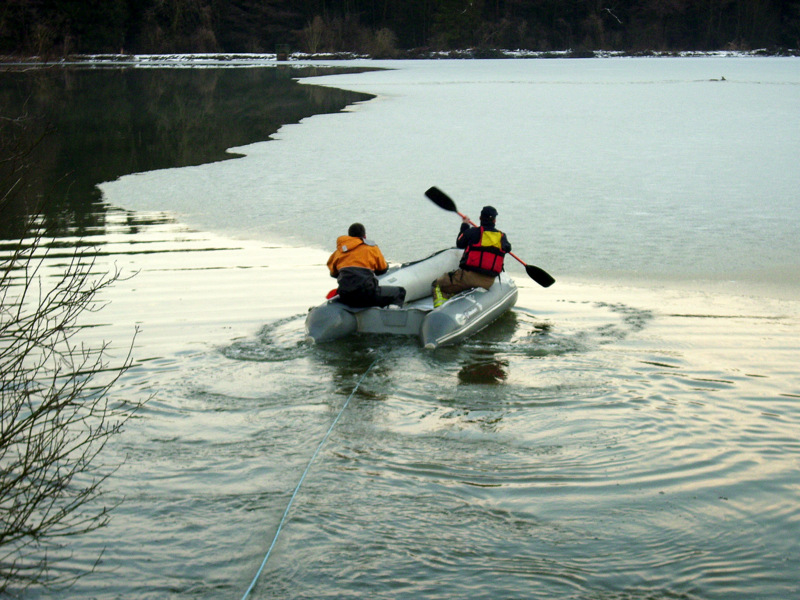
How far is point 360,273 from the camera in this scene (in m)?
6.98

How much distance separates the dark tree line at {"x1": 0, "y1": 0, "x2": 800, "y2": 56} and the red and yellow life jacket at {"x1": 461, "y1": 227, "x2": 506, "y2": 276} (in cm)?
5201

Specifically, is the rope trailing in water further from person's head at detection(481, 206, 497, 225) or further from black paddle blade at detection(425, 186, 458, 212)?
black paddle blade at detection(425, 186, 458, 212)

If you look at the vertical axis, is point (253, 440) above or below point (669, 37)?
below

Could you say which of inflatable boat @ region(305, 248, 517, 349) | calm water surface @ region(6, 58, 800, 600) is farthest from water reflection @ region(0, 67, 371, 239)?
inflatable boat @ region(305, 248, 517, 349)

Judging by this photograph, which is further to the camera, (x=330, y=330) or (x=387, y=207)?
(x=387, y=207)

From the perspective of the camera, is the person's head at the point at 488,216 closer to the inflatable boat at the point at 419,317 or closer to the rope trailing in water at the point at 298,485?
the inflatable boat at the point at 419,317

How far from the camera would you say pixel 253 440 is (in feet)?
16.4

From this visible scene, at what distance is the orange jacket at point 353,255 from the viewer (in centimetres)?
709

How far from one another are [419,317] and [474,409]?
1.62m

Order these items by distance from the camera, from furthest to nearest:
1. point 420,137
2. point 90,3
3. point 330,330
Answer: point 90,3 → point 420,137 → point 330,330

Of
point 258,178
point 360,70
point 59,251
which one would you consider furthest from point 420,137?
point 360,70

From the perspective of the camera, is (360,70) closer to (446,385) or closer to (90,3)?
(90,3)

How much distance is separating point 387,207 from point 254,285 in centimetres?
369

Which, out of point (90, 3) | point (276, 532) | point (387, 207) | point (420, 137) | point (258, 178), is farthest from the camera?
point (90, 3)
